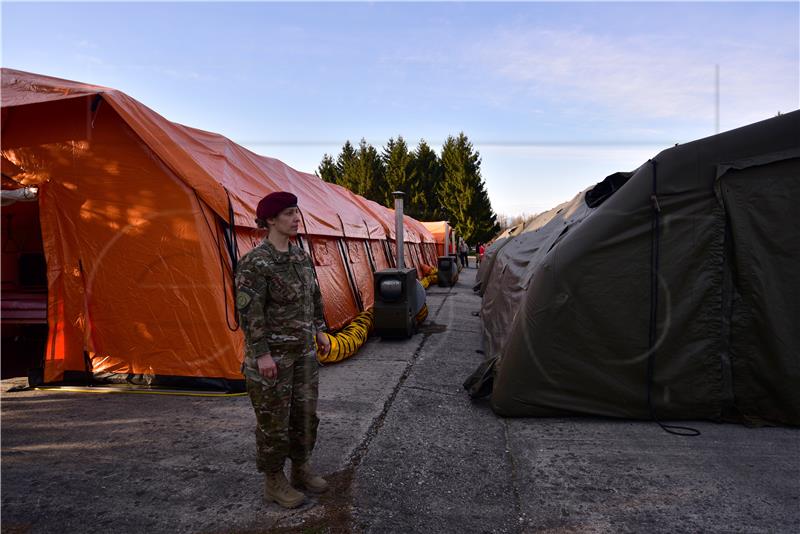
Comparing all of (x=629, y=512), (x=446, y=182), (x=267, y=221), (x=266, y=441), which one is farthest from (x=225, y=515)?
(x=446, y=182)

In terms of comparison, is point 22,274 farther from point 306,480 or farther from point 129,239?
point 306,480

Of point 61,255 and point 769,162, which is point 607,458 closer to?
point 769,162

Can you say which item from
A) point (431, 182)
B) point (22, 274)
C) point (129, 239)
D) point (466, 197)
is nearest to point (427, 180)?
point (431, 182)

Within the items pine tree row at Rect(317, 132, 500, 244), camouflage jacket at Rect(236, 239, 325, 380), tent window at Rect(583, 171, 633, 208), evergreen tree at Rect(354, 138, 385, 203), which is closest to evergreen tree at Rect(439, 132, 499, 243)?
pine tree row at Rect(317, 132, 500, 244)

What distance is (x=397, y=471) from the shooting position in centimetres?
337

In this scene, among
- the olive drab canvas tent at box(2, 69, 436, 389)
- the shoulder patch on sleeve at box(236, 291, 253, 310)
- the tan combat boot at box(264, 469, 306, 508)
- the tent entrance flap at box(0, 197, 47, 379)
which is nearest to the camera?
the shoulder patch on sleeve at box(236, 291, 253, 310)

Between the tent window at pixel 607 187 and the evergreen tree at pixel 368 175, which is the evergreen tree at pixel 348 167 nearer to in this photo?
the evergreen tree at pixel 368 175

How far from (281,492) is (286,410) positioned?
541 millimetres

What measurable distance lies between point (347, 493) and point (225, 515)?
76 cm

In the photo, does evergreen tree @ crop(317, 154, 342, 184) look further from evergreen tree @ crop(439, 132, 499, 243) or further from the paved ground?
the paved ground

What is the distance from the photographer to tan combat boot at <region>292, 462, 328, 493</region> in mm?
3057

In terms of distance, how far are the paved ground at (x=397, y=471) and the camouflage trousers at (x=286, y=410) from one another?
0.36 m

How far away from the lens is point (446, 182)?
45.8 metres

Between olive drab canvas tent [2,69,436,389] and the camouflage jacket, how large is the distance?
8.54ft
